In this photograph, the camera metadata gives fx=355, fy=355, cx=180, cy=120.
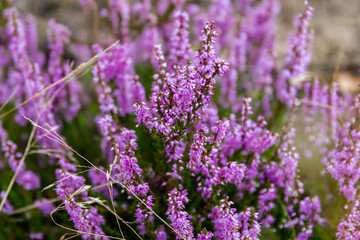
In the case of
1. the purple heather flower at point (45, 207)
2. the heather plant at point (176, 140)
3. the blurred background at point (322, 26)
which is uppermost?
the blurred background at point (322, 26)

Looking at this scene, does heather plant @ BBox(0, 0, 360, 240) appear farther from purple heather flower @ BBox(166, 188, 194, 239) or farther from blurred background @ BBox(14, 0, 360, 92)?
blurred background @ BBox(14, 0, 360, 92)

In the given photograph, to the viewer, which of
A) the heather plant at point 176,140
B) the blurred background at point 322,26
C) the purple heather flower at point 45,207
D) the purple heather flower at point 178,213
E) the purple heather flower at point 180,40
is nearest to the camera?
the purple heather flower at point 178,213

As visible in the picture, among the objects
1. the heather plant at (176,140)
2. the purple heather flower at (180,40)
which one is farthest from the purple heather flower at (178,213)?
the purple heather flower at (180,40)

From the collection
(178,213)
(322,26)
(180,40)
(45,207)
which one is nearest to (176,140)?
(178,213)

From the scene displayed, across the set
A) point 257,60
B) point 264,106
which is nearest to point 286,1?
point 257,60

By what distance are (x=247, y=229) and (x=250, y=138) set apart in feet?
2.33

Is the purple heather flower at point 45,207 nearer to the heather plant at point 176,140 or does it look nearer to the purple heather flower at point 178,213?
the heather plant at point 176,140

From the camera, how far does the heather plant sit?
→ 6.91 ft

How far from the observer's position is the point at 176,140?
2.13 m

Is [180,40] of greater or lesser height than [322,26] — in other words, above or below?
below

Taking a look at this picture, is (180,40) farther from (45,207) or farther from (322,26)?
(322,26)

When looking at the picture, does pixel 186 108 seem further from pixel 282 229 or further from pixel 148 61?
pixel 148 61

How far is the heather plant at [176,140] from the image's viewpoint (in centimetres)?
211

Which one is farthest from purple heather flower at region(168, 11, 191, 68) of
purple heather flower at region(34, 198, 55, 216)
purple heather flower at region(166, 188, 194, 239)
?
purple heather flower at region(34, 198, 55, 216)
